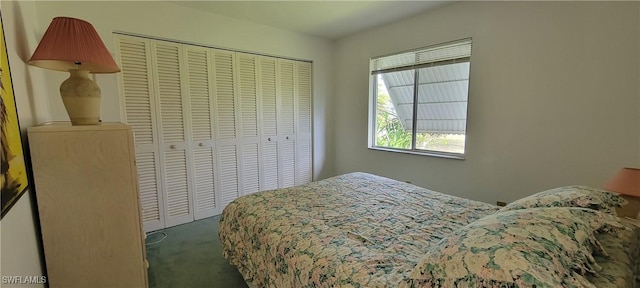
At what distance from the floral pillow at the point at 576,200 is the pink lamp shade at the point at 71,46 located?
7.44 ft

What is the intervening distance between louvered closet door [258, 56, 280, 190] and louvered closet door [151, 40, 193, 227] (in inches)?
35.4

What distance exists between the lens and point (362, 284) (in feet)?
3.24

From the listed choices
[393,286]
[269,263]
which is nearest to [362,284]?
[393,286]

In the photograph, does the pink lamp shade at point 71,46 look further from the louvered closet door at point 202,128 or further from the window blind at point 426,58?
the window blind at point 426,58

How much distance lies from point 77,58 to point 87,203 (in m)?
0.74

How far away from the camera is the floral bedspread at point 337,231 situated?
43.4 inches

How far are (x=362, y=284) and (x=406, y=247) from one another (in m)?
0.35

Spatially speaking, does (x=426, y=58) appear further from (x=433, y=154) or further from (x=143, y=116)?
(x=143, y=116)

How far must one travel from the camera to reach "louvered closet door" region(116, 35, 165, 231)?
8.00ft

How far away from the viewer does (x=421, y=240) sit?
1.30 metres

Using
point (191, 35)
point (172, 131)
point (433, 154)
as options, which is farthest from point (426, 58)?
point (172, 131)

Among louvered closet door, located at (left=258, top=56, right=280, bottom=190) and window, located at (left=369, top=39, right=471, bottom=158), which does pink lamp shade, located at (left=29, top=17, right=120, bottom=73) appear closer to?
louvered closet door, located at (left=258, top=56, right=280, bottom=190)

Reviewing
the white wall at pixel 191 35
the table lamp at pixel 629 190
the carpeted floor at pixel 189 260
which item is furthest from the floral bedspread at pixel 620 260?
the white wall at pixel 191 35

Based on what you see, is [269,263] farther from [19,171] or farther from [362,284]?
[19,171]
